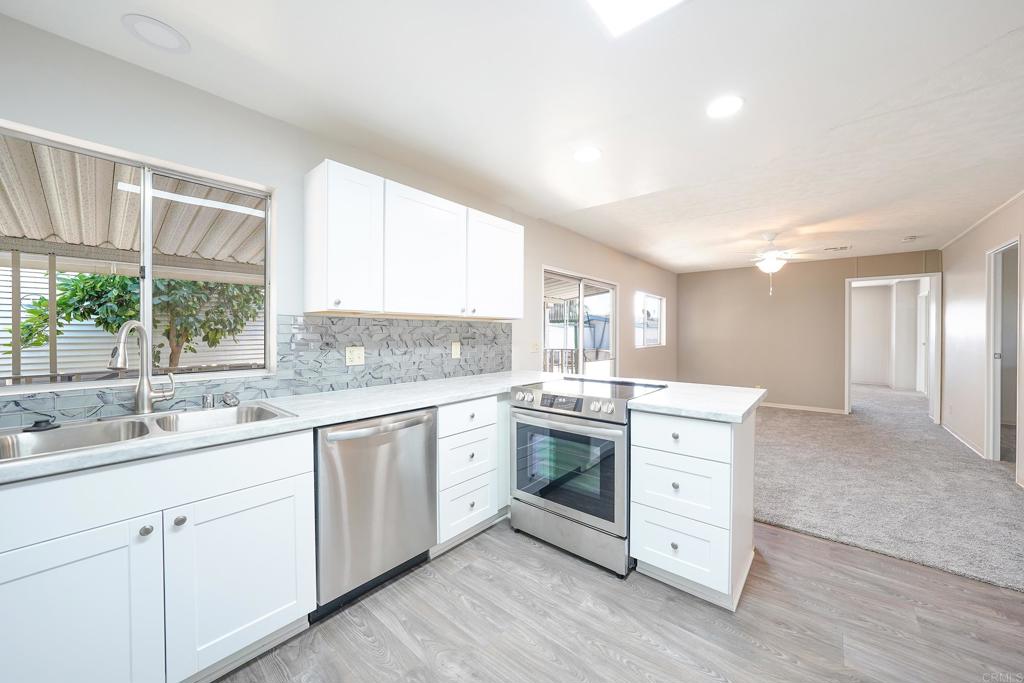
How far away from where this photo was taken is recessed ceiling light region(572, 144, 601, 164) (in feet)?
8.04

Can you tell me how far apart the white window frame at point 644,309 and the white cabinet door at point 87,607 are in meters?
5.61

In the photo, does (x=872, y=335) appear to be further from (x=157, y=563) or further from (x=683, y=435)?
(x=157, y=563)

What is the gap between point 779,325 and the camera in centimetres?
650

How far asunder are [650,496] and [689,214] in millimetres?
3018

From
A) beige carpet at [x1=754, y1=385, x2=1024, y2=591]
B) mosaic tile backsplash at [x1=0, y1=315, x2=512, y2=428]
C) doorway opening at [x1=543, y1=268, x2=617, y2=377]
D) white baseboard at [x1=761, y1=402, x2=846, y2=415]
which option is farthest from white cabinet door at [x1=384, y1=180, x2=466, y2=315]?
white baseboard at [x1=761, y1=402, x2=846, y2=415]

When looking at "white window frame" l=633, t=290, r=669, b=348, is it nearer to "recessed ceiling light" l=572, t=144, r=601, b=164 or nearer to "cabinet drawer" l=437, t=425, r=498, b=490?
"recessed ceiling light" l=572, t=144, r=601, b=164

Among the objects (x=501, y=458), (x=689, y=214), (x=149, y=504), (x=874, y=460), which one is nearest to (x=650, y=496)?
(x=501, y=458)

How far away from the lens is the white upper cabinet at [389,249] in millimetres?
1979

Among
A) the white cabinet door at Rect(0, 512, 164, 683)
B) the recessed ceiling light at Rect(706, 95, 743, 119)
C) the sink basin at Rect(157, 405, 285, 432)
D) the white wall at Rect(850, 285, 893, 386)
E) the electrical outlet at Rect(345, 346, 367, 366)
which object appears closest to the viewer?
the white cabinet door at Rect(0, 512, 164, 683)

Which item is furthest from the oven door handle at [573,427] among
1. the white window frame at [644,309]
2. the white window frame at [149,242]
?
the white window frame at [644,309]

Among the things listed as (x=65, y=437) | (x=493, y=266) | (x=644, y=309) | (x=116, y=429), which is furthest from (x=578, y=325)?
(x=65, y=437)

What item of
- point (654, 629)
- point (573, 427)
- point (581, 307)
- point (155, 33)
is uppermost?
point (155, 33)

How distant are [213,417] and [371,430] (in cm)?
73

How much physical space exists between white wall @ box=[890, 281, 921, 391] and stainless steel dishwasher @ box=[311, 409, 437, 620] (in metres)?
10.5
